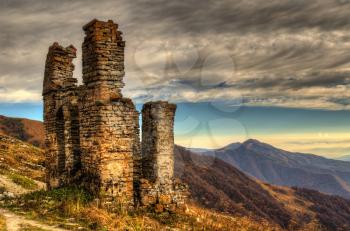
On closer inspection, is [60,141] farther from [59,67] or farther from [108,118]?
[108,118]

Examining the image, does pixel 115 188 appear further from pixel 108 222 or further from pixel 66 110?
pixel 66 110

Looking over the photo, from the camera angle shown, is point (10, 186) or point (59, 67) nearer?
point (59, 67)

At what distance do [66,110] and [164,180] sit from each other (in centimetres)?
537

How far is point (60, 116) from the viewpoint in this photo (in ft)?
60.1

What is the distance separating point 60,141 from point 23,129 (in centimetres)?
5867

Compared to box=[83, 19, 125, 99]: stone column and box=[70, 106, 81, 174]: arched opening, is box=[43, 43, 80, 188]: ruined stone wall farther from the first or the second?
box=[83, 19, 125, 99]: stone column

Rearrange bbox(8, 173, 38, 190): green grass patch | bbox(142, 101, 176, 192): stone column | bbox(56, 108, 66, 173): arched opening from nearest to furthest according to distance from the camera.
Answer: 1. bbox(142, 101, 176, 192): stone column
2. bbox(56, 108, 66, 173): arched opening
3. bbox(8, 173, 38, 190): green grass patch

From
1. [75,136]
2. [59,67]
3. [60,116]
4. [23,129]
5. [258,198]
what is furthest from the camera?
[258,198]

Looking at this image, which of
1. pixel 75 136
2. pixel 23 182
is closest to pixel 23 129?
pixel 23 182

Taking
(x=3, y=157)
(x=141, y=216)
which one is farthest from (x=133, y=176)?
(x=3, y=157)

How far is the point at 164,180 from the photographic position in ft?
50.5

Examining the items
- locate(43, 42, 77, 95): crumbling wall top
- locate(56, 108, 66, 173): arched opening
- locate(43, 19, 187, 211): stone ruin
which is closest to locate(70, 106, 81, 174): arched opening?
locate(43, 19, 187, 211): stone ruin

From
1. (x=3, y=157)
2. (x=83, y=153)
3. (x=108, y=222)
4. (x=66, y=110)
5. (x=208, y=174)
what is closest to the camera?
(x=108, y=222)

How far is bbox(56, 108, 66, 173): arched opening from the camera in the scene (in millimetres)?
17953
